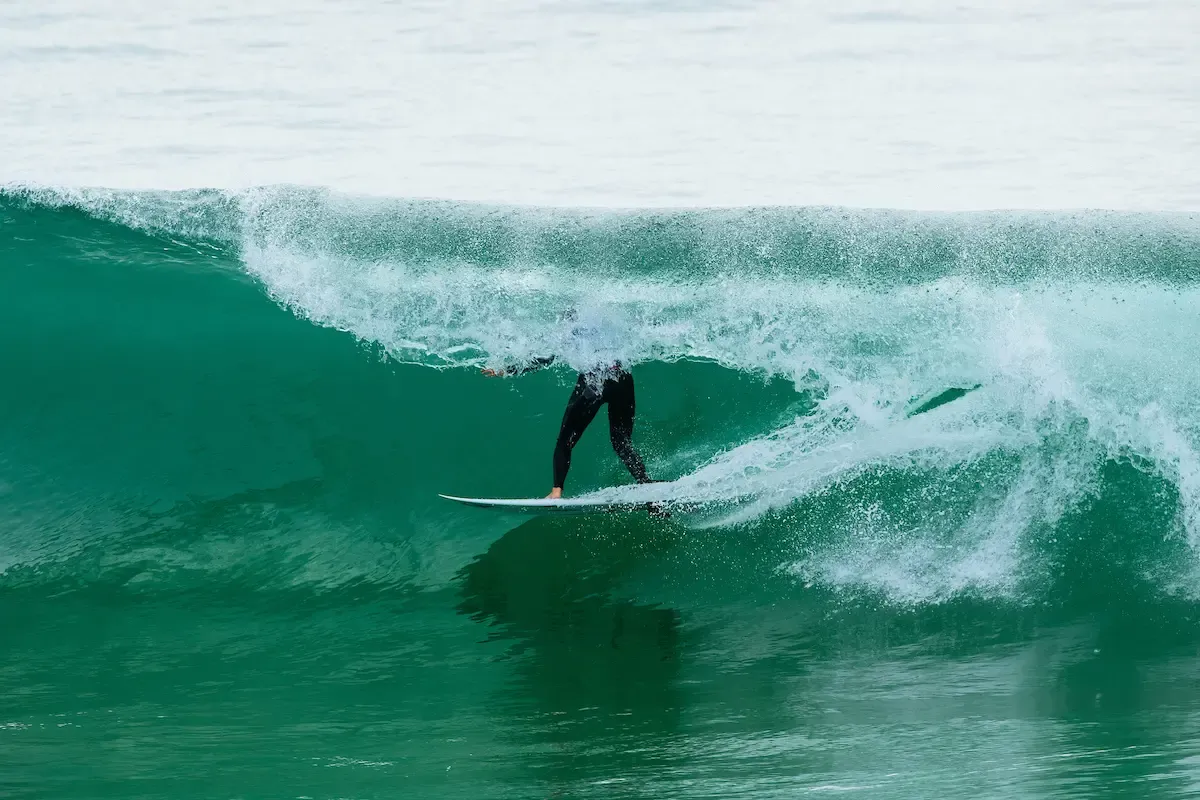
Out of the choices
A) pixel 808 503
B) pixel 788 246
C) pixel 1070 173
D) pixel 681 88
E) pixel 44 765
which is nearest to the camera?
pixel 44 765

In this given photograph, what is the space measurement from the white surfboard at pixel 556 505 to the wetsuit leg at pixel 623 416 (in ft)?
0.63

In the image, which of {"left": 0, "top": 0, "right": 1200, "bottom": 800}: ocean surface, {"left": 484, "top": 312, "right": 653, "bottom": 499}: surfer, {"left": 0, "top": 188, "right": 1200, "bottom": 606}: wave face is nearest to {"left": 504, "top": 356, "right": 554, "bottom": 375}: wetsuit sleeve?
{"left": 484, "top": 312, "right": 653, "bottom": 499}: surfer

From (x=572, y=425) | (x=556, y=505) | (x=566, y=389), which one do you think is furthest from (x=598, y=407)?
(x=566, y=389)

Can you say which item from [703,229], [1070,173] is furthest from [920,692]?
[1070,173]

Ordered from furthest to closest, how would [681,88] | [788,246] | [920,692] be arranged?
1. [681,88]
2. [788,246]
3. [920,692]

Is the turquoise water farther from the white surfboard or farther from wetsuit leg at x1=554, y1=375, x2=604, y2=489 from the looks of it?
wetsuit leg at x1=554, y1=375, x2=604, y2=489

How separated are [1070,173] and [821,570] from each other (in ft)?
24.2

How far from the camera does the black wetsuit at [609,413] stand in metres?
6.11

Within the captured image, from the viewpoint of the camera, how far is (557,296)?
27.5 ft

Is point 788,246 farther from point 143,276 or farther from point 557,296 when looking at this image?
point 143,276

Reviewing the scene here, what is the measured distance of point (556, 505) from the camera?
6.07 m

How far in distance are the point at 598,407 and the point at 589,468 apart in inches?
31.0

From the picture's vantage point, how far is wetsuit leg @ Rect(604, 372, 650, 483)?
20.0ft

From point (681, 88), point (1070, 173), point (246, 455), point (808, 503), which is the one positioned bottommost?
point (808, 503)
